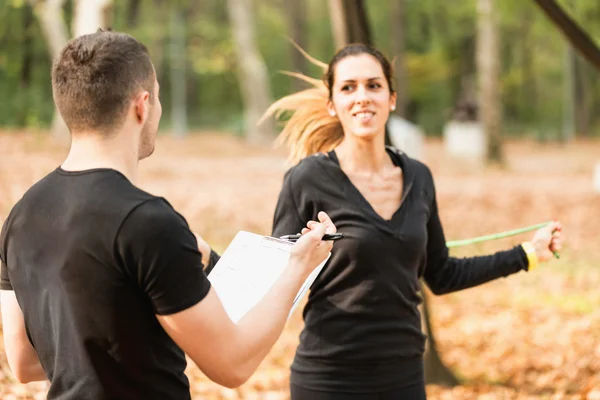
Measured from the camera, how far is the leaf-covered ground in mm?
7152

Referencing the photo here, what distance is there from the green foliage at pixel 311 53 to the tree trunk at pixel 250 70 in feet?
23.1

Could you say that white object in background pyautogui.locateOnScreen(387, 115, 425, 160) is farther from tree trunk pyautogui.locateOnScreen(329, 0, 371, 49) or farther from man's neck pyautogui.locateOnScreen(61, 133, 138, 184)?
man's neck pyautogui.locateOnScreen(61, 133, 138, 184)

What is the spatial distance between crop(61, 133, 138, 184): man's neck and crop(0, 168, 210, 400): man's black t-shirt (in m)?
0.04

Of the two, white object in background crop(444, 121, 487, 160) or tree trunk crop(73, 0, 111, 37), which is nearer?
tree trunk crop(73, 0, 111, 37)

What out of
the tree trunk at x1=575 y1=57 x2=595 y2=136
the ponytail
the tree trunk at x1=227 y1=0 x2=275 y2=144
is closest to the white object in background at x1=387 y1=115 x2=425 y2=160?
the tree trunk at x1=227 y1=0 x2=275 y2=144

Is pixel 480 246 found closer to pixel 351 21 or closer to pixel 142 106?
pixel 351 21

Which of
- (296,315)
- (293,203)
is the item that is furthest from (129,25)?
(293,203)

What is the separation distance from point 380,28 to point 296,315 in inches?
1670

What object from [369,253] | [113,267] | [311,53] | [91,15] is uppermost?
[311,53]

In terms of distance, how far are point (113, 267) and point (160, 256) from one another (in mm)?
128

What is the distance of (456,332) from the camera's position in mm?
8883

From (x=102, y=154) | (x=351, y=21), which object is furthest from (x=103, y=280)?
(x=351, y=21)

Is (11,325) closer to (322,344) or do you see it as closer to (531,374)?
(322,344)

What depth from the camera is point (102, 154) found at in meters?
2.14
